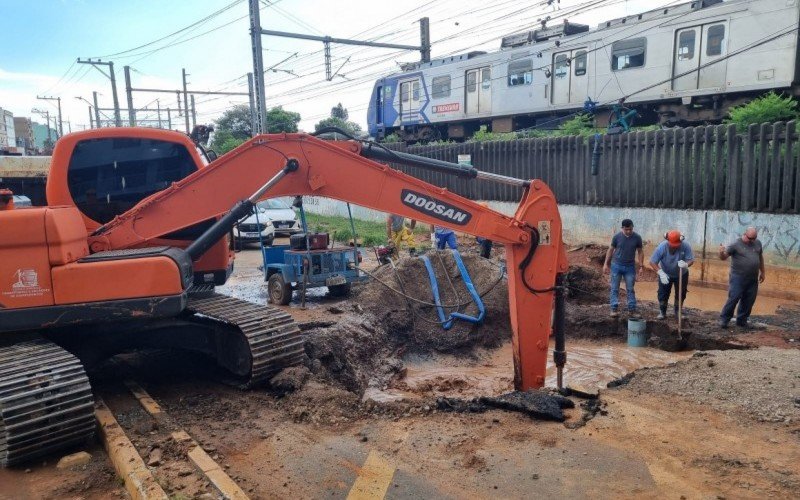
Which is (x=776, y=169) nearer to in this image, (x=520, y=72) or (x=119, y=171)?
(x=520, y=72)

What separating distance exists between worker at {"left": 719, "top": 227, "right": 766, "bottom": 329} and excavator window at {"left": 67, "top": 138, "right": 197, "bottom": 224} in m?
7.98

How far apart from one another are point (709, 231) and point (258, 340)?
429 inches

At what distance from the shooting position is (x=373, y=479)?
14.6ft

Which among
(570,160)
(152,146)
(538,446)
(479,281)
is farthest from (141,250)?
(570,160)

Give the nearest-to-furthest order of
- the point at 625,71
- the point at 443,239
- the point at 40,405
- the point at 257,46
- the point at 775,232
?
the point at 40,405 → the point at 775,232 → the point at 443,239 → the point at 625,71 → the point at 257,46

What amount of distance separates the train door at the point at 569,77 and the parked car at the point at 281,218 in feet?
30.9

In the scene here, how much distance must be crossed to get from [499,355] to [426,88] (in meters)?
17.3

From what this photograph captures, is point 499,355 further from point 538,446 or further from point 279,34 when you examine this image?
point 279,34

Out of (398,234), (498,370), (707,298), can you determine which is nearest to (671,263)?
(707,298)

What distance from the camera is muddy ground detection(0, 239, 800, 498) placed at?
14.4 ft

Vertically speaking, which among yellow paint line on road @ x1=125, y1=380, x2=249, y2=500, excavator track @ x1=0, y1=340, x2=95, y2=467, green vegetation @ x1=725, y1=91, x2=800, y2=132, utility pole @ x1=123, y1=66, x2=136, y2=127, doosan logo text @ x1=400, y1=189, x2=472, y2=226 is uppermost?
utility pole @ x1=123, y1=66, x2=136, y2=127

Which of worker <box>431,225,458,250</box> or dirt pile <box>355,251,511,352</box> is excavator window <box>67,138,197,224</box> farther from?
worker <box>431,225,458,250</box>

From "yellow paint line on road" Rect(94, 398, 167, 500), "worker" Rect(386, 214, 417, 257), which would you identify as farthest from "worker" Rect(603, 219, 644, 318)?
"yellow paint line on road" Rect(94, 398, 167, 500)

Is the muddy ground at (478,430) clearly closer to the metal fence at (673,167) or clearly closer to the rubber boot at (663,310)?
the rubber boot at (663,310)
